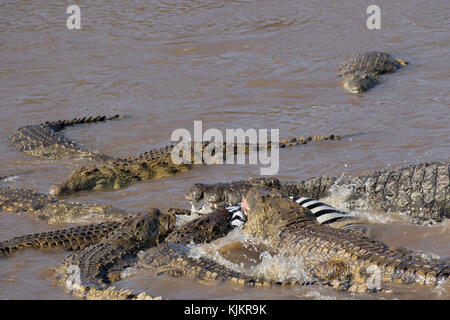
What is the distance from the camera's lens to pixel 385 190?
6023 millimetres

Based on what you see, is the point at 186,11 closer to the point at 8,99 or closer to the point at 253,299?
the point at 8,99

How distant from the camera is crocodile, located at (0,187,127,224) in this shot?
6520 mm

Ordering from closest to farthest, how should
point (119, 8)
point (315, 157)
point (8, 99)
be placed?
point (315, 157) → point (8, 99) → point (119, 8)

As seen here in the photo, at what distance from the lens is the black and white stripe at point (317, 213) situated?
5.76m

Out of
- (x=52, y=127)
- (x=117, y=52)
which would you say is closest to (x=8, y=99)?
(x=52, y=127)

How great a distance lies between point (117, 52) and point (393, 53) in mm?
5347

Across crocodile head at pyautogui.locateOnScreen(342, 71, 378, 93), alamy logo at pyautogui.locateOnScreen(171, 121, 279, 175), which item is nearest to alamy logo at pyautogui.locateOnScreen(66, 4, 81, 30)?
crocodile head at pyautogui.locateOnScreen(342, 71, 378, 93)

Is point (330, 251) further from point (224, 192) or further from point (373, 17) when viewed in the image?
point (373, 17)

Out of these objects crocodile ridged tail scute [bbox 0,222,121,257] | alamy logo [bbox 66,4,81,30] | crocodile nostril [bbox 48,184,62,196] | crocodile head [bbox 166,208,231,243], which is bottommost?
crocodile nostril [bbox 48,184,62,196]

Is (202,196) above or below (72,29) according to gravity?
below

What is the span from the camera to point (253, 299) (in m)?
4.28

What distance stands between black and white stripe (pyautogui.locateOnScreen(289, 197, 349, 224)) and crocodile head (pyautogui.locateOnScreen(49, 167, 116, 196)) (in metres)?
2.78

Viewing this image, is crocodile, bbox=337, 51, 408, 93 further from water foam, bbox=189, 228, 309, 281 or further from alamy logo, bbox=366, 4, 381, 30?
water foam, bbox=189, 228, 309, 281

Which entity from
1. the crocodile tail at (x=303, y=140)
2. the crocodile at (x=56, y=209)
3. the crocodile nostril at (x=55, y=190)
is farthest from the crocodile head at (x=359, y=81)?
the crocodile at (x=56, y=209)
